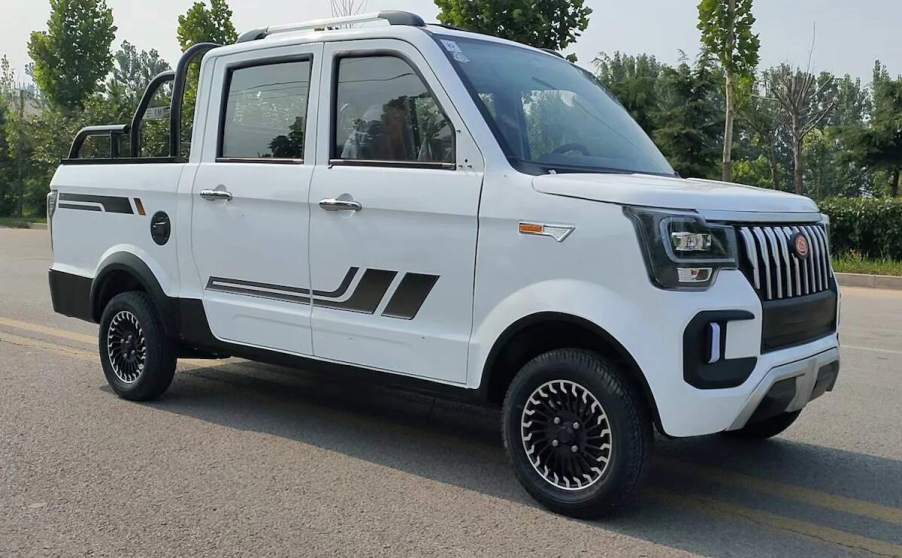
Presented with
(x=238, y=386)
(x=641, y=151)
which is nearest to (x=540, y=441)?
(x=641, y=151)

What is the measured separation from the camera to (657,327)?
3.52m

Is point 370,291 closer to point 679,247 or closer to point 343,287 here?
point 343,287

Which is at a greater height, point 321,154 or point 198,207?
point 321,154

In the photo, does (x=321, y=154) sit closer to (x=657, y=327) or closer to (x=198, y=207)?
(x=198, y=207)

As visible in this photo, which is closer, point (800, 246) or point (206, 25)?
point (800, 246)

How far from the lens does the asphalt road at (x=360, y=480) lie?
3586 millimetres

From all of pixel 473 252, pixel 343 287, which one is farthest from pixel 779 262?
pixel 343 287

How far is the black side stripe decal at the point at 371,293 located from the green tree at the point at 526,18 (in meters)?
15.7

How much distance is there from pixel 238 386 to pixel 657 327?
3630 mm

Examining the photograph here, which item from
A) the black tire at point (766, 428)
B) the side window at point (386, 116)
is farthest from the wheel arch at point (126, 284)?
the black tire at point (766, 428)

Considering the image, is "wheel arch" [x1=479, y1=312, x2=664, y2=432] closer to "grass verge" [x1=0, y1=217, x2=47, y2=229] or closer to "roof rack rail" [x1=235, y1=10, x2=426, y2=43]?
"roof rack rail" [x1=235, y1=10, x2=426, y2=43]

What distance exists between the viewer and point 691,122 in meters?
29.5

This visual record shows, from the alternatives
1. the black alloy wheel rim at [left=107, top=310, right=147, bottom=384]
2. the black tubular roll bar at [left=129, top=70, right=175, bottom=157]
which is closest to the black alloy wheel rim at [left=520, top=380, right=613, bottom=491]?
the black alloy wheel rim at [left=107, top=310, right=147, bottom=384]

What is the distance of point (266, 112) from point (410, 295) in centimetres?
149
